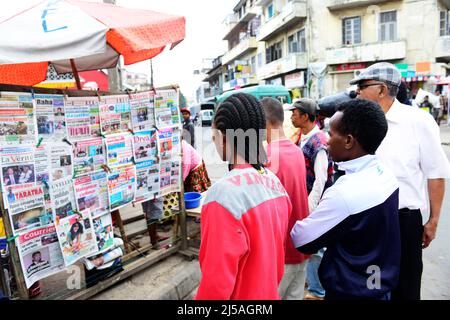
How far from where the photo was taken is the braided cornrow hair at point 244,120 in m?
1.40

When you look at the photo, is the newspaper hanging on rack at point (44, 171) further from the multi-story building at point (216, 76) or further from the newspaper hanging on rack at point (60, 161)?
the multi-story building at point (216, 76)

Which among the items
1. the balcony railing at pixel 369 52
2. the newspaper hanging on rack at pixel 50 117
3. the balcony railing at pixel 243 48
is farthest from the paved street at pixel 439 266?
the balcony railing at pixel 243 48

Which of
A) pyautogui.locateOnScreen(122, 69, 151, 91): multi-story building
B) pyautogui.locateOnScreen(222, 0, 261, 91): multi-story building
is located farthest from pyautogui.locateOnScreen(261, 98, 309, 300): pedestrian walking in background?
pyautogui.locateOnScreen(222, 0, 261, 91): multi-story building

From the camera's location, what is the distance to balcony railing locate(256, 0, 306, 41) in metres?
22.9

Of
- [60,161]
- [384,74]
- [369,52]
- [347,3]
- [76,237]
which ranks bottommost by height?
[76,237]

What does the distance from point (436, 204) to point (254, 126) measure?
169 cm

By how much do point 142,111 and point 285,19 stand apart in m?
23.9

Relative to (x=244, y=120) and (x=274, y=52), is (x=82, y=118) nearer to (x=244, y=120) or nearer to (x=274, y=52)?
(x=244, y=120)

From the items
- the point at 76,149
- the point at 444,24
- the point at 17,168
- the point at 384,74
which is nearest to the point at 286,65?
the point at 444,24

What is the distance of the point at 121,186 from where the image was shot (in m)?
3.10

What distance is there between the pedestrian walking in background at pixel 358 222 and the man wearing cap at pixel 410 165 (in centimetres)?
61

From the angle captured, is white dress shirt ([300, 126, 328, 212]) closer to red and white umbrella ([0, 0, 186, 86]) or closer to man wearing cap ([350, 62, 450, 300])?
man wearing cap ([350, 62, 450, 300])

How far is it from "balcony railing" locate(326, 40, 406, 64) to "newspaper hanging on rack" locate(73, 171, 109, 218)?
70.7ft

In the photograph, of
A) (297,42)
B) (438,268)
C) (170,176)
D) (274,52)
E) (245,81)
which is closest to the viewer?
(438,268)
